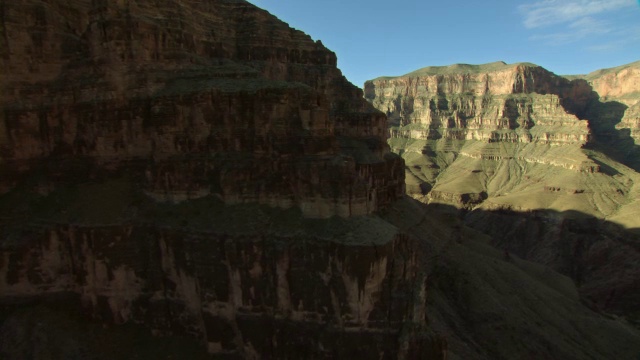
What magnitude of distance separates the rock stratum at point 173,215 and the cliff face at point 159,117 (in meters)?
0.13

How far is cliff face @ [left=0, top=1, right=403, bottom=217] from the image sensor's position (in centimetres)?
3638

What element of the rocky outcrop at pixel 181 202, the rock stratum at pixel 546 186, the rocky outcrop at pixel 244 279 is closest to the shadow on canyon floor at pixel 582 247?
the rock stratum at pixel 546 186

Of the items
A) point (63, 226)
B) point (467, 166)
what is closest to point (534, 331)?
point (63, 226)

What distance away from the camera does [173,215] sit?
36938mm

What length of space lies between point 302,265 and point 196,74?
21.3m

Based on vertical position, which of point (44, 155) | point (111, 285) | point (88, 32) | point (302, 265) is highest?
point (88, 32)

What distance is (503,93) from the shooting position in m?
197

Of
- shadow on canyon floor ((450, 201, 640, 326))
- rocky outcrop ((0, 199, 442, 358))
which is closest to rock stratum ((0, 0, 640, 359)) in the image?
rocky outcrop ((0, 199, 442, 358))

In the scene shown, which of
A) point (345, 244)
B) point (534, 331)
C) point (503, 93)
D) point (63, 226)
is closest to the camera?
point (345, 244)

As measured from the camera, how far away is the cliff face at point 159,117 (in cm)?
3638

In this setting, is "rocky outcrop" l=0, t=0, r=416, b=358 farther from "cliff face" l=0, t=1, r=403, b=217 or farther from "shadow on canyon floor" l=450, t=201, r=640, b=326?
"shadow on canyon floor" l=450, t=201, r=640, b=326

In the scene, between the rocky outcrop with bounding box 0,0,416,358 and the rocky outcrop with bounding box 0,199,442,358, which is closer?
the rocky outcrop with bounding box 0,199,442,358

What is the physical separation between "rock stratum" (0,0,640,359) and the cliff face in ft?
0.42

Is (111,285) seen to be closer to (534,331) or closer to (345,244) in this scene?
(345,244)
